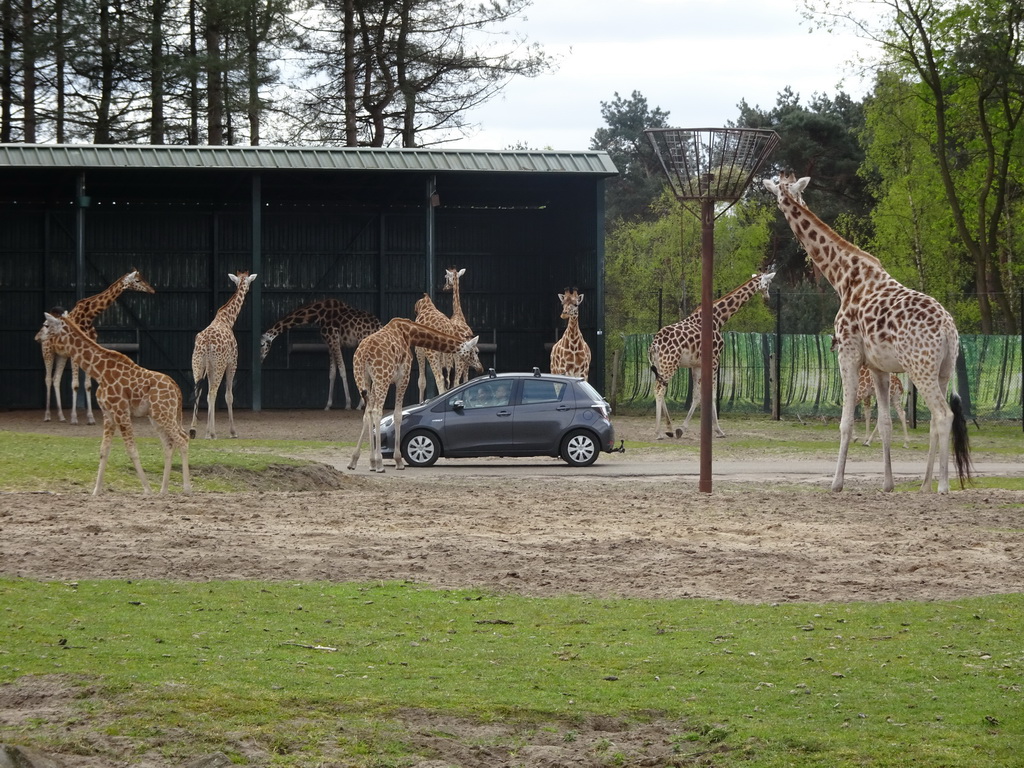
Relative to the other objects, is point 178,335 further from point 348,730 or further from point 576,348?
point 348,730

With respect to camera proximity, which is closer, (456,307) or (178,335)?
(456,307)

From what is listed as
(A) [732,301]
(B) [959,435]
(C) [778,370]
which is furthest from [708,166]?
(C) [778,370]

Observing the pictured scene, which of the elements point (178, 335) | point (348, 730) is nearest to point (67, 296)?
point (178, 335)

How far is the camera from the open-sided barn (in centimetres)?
3500

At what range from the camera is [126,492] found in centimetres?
1623

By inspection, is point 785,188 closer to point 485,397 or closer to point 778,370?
point 485,397

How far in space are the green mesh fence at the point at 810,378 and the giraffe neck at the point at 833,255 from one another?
13760mm

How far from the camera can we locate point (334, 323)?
120 feet

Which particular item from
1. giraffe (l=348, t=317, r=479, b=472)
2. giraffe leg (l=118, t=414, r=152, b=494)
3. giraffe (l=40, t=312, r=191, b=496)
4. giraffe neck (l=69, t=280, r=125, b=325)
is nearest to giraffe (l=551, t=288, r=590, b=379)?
giraffe (l=348, t=317, r=479, b=472)

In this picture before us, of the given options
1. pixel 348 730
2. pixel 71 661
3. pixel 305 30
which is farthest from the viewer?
pixel 305 30

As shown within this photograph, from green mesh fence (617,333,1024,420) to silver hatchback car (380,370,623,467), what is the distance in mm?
11317

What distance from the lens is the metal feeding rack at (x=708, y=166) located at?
16781 millimetres

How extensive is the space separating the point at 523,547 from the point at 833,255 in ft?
26.2

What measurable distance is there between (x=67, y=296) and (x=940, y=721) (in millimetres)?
33524
